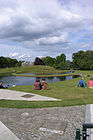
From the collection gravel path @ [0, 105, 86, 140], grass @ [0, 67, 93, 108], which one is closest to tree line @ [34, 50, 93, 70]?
grass @ [0, 67, 93, 108]

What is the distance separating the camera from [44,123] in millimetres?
5207

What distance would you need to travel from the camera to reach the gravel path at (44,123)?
433 centimetres

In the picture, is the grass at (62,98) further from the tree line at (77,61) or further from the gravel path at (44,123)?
the tree line at (77,61)

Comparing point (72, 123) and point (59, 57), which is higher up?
point (59, 57)

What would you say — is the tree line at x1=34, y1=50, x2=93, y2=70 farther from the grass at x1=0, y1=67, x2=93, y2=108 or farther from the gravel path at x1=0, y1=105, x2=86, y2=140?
the gravel path at x1=0, y1=105, x2=86, y2=140

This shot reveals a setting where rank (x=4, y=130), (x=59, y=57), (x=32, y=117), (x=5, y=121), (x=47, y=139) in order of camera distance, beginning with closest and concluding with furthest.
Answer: (x=47, y=139)
(x=4, y=130)
(x=5, y=121)
(x=32, y=117)
(x=59, y=57)

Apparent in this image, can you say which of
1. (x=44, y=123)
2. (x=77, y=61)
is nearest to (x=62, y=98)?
(x=44, y=123)

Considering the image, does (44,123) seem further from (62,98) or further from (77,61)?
(77,61)

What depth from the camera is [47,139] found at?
4.09 m

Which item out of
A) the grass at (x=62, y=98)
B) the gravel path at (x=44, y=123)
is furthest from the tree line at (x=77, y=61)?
the gravel path at (x=44, y=123)

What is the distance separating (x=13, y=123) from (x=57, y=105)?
309 cm

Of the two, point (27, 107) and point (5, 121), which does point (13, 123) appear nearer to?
point (5, 121)

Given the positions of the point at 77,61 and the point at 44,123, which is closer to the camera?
the point at 44,123

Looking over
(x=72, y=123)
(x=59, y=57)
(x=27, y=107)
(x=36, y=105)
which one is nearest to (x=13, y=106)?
(x=27, y=107)
